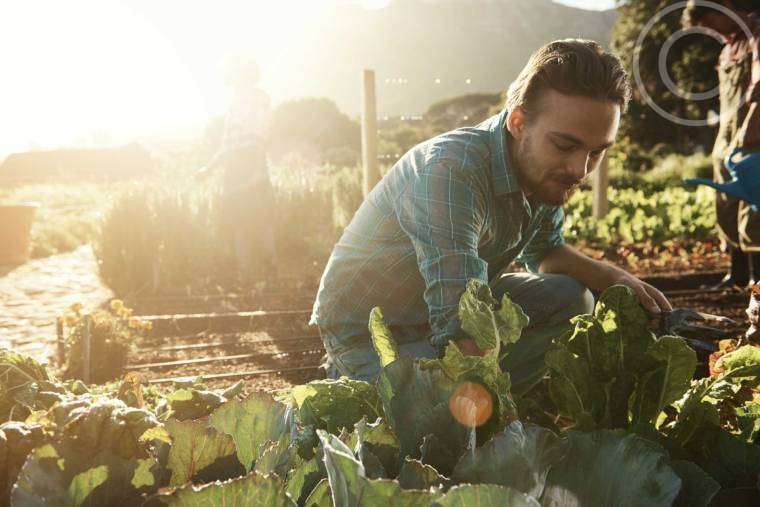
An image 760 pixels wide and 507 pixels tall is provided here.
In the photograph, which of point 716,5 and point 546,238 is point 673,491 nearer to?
point 546,238

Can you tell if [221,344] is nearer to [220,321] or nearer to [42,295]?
[220,321]

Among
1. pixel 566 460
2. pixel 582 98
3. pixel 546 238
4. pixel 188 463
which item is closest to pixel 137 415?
pixel 188 463

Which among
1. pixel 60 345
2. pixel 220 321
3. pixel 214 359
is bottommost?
pixel 220 321

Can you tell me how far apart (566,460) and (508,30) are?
276 ft

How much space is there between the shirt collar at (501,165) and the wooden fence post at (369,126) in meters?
→ 4.44

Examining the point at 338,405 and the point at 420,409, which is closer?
the point at 420,409

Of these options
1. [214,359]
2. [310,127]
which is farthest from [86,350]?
[310,127]

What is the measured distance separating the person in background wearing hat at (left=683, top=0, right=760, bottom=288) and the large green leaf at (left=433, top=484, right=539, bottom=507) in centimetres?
414

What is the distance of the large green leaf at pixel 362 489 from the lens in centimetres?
51

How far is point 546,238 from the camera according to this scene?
284 cm

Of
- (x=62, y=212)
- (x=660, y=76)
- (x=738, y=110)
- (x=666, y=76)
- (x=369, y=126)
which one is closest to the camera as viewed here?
(x=738, y=110)

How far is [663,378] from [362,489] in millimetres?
637

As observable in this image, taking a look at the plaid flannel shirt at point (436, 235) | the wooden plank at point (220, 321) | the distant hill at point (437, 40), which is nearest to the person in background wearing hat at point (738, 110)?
the plaid flannel shirt at point (436, 235)

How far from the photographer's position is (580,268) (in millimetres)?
2697
